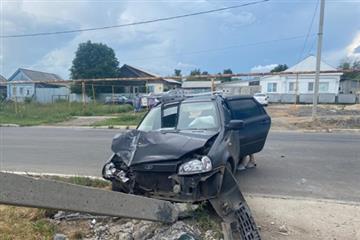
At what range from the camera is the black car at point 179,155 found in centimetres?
375

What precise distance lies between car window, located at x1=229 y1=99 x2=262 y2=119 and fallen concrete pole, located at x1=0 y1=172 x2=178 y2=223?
10.2ft

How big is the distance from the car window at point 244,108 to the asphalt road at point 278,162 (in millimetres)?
1269

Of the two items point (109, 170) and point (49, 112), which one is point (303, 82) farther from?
point (109, 170)

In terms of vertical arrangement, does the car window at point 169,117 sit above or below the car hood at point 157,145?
above

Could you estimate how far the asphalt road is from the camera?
5531 mm

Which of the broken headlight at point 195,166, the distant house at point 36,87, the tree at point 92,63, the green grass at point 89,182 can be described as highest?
the tree at point 92,63

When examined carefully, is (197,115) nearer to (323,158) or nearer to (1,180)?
(1,180)

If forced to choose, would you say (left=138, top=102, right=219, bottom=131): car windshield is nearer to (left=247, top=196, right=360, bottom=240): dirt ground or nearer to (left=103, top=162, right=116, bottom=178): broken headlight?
(left=103, top=162, right=116, bottom=178): broken headlight

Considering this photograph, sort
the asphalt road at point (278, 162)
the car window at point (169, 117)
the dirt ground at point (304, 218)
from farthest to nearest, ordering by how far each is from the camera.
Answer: the asphalt road at point (278, 162) < the car window at point (169, 117) < the dirt ground at point (304, 218)

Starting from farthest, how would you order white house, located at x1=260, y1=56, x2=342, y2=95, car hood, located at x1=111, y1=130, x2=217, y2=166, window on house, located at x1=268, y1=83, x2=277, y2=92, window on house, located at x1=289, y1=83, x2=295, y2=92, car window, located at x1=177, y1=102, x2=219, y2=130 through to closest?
1. window on house, located at x1=268, y1=83, x2=277, y2=92
2. window on house, located at x1=289, y1=83, x2=295, y2=92
3. white house, located at x1=260, y1=56, x2=342, y2=95
4. car window, located at x1=177, y1=102, x2=219, y2=130
5. car hood, located at x1=111, y1=130, x2=217, y2=166

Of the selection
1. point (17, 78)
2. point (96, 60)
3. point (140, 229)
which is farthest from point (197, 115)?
point (17, 78)

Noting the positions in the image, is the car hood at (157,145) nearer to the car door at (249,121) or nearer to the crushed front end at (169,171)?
the crushed front end at (169,171)

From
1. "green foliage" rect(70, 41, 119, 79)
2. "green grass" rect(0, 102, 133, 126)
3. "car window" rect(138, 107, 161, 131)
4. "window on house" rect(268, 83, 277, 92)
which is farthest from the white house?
"car window" rect(138, 107, 161, 131)

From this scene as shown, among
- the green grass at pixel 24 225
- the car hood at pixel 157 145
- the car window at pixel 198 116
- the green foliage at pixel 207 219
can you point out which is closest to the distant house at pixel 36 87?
the car window at pixel 198 116
